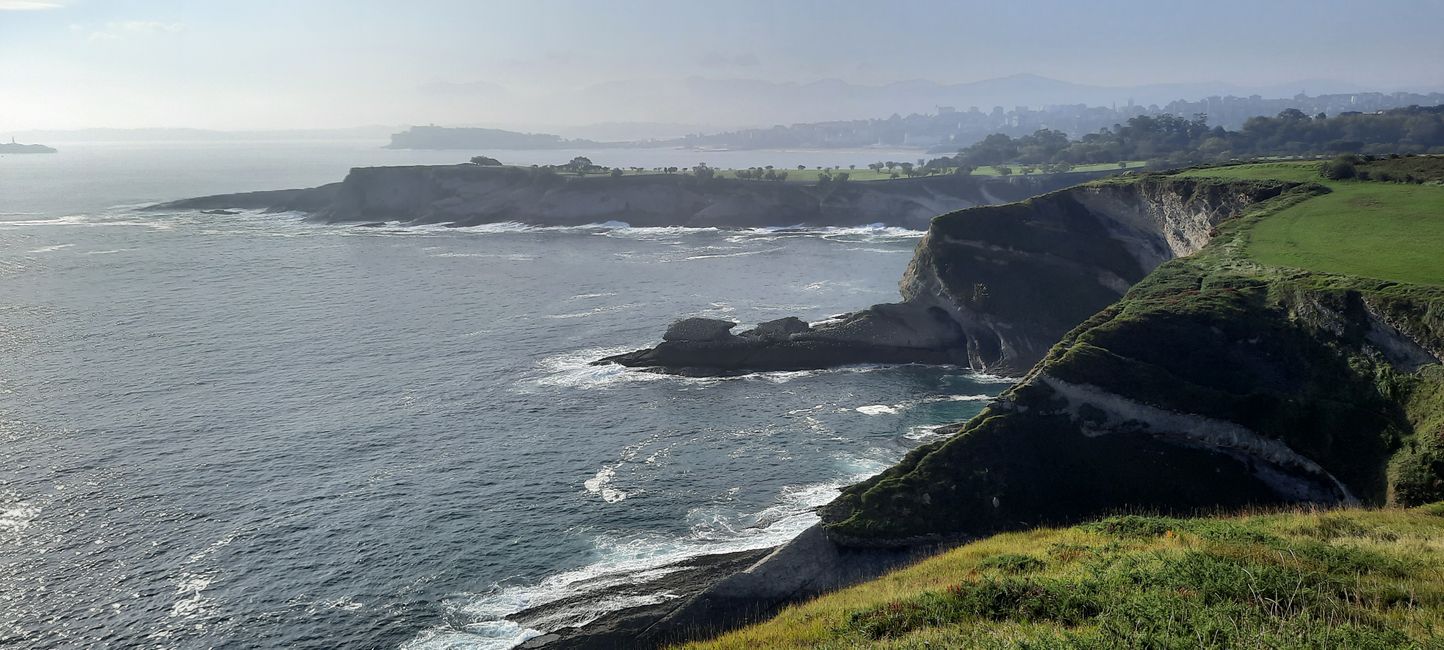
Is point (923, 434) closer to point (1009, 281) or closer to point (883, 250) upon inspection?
point (1009, 281)

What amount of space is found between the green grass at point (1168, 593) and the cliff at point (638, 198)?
4524 inches

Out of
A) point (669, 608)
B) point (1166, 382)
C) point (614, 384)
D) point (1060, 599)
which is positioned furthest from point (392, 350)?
point (1060, 599)

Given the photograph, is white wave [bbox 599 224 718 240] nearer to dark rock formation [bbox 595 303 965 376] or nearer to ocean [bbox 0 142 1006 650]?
ocean [bbox 0 142 1006 650]

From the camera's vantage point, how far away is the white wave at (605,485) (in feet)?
128

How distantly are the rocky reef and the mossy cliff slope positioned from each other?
62.8ft

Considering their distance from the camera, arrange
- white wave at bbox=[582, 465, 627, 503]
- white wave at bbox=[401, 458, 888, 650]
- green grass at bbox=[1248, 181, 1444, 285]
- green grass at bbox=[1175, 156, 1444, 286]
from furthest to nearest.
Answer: green grass at bbox=[1175, 156, 1444, 286] < green grass at bbox=[1248, 181, 1444, 285] < white wave at bbox=[582, 465, 627, 503] < white wave at bbox=[401, 458, 888, 650]

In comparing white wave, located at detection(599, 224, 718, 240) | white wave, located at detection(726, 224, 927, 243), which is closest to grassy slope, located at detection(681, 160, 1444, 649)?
white wave, located at detection(726, 224, 927, 243)

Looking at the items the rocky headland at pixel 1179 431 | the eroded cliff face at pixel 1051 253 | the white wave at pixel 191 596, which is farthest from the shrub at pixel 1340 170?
the white wave at pixel 191 596

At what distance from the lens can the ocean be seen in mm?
30703

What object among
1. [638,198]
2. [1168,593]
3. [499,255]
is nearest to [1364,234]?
[1168,593]

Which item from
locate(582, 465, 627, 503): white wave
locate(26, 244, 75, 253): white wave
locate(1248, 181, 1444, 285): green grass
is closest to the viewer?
locate(582, 465, 627, 503): white wave

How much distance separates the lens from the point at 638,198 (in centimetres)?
14700

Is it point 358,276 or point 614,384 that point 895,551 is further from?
point 358,276

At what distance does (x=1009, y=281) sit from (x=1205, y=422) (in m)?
30.3
